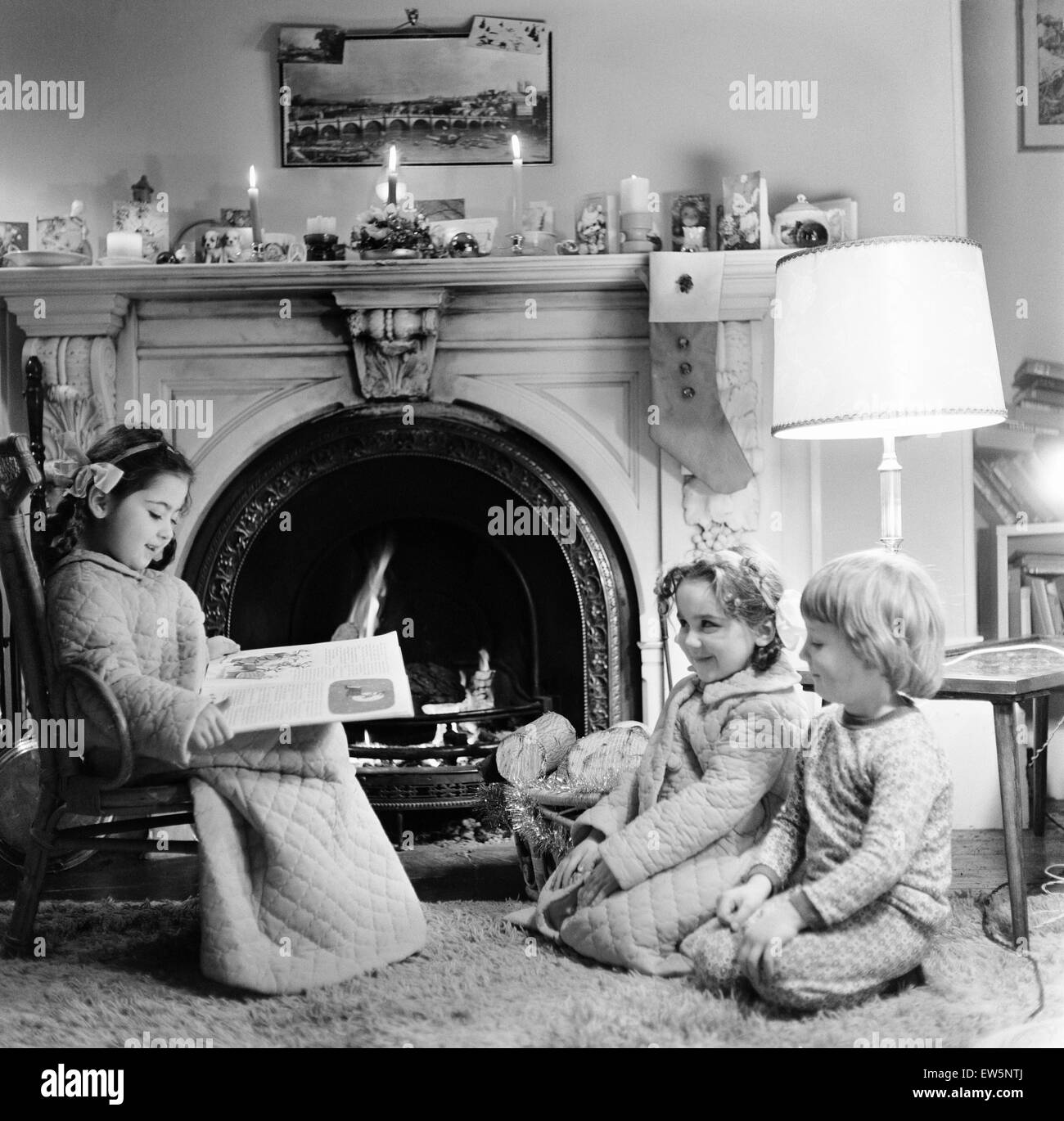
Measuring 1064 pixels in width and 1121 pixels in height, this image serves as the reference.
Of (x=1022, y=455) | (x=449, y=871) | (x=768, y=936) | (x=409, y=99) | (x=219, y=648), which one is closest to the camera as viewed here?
(x=768, y=936)

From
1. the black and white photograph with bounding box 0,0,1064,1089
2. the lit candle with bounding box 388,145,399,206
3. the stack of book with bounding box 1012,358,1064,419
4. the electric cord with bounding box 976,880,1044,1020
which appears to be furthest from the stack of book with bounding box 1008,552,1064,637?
the lit candle with bounding box 388,145,399,206

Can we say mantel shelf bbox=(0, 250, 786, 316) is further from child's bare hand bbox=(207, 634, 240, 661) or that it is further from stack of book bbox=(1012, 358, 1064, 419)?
child's bare hand bbox=(207, 634, 240, 661)

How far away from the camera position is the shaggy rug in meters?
1.49

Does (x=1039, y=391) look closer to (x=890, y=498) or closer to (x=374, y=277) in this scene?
(x=890, y=498)

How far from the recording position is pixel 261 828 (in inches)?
67.7

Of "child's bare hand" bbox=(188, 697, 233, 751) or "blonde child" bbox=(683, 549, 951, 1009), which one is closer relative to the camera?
"blonde child" bbox=(683, 549, 951, 1009)

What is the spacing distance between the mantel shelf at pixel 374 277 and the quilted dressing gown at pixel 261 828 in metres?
0.97

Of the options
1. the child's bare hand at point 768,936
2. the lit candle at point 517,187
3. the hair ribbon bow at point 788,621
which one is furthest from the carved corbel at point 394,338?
the child's bare hand at point 768,936

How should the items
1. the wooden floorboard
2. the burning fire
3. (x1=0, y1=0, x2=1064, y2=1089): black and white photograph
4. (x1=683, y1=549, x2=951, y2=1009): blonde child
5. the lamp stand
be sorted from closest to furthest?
(x1=683, y1=549, x2=951, y2=1009): blonde child
the lamp stand
the wooden floorboard
(x1=0, y1=0, x2=1064, y2=1089): black and white photograph
the burning fire

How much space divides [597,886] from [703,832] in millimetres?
200

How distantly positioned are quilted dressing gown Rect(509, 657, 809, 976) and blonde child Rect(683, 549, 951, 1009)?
4.0 inches

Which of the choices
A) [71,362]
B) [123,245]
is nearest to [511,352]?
[123,245]

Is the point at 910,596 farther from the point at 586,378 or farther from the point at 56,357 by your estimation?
the point at 56,357

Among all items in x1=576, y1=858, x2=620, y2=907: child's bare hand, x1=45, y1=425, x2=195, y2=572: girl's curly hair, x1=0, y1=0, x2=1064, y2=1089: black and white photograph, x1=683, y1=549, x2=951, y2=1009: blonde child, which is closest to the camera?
x1=683, y1=549, x2=951, y2=1009: blonde child
